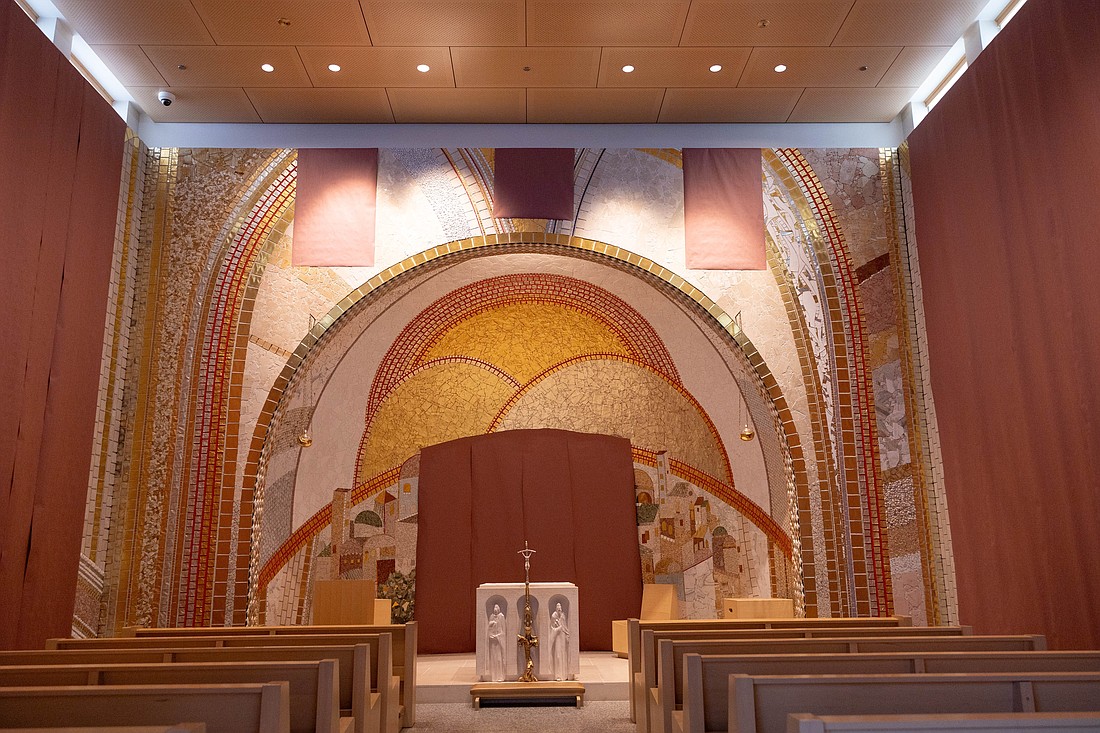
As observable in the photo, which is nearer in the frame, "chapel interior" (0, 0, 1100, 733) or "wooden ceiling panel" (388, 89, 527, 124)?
"chapel interior" (0, 0, 1100, 733)

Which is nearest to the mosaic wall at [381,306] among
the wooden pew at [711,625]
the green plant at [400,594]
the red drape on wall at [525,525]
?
the green plant at [400,594]

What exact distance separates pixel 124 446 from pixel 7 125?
2740 mm

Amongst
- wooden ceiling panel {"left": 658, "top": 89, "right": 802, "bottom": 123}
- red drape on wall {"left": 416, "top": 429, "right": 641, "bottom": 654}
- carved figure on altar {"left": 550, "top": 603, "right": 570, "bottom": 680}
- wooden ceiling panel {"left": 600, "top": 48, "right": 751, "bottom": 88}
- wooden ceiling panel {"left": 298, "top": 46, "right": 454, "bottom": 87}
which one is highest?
wooden ceiling panel {"left": 658, "top": 89, "right": 802, "bottom": 123}

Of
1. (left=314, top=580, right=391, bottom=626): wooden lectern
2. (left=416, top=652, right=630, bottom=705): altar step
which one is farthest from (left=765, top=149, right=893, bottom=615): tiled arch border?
(left=314, top=580, right=391, bottom=626): wooden lectern

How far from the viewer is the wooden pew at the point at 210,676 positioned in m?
3.31

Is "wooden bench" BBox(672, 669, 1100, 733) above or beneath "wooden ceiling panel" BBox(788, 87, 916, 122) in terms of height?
beneath

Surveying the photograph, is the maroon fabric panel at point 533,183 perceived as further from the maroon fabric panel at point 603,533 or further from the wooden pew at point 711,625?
the wooden pew at point 711,625

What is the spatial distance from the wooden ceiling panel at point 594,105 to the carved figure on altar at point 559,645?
4.37 metres

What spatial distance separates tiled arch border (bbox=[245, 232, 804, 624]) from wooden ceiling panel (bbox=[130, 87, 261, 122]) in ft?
6.41

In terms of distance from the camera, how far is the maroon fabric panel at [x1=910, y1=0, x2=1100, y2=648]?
18.0ft

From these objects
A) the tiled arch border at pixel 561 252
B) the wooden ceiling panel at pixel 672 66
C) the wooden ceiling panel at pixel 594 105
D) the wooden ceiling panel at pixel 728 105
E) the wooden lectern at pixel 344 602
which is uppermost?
the wooden ceiling panel at pixel 728 105

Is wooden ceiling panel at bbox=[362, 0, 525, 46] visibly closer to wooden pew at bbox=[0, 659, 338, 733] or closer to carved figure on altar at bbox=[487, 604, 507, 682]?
carved figure on altar at bbox=[487, 604, 507, 682]

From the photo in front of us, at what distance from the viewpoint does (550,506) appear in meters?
10.4

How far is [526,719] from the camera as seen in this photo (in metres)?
6.09
